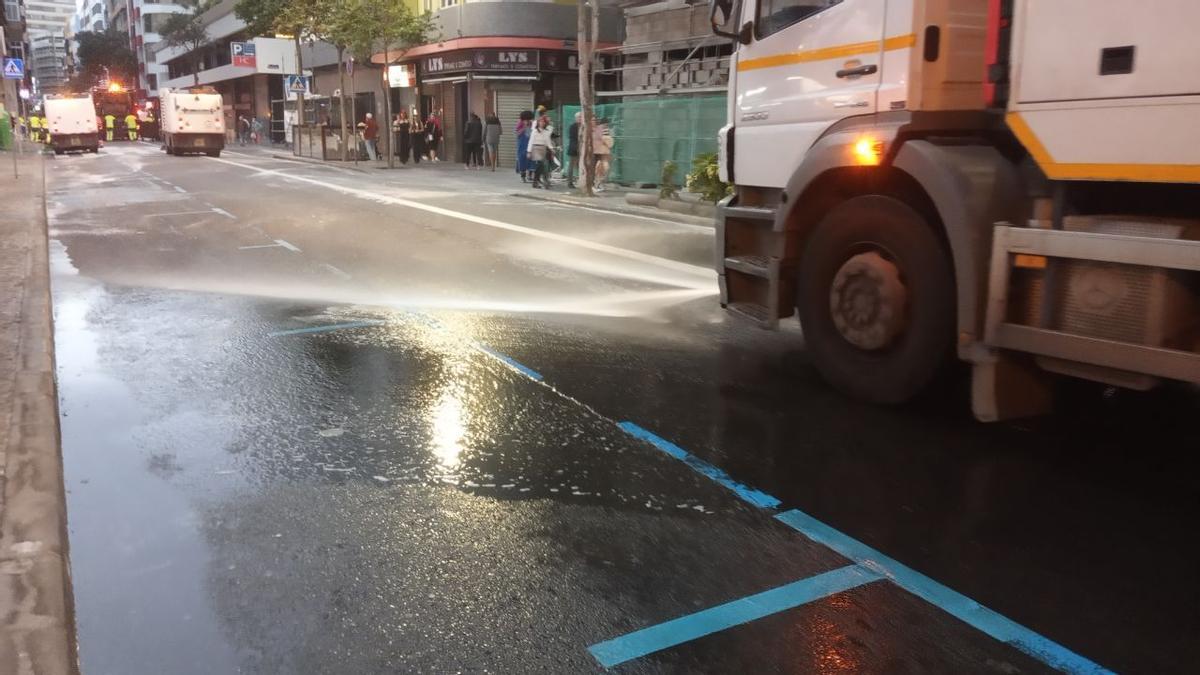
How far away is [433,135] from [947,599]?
35315mm

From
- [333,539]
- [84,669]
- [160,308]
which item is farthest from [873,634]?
[160,308]

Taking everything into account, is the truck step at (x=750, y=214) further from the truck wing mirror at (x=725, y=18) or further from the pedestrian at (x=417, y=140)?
the pedestrian at (x=417, y=140)

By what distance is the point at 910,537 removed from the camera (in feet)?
13.3

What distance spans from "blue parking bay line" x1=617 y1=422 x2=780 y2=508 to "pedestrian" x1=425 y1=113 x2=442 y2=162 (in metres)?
32.5

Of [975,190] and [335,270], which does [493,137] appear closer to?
[335,270]

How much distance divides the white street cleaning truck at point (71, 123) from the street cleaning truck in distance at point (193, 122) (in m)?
5.04

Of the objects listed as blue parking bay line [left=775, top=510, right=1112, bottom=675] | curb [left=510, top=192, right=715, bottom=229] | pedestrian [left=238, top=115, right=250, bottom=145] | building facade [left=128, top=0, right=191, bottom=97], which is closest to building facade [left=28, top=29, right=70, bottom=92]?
building facade [left=128, top=0, right=191, bottom=97]

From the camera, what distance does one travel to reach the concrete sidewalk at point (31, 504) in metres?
3.04

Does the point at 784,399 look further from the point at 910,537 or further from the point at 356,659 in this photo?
the point at 356,659

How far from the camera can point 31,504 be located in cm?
409

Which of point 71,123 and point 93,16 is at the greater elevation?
point 93,16

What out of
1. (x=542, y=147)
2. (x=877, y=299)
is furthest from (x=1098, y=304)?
(x=542, y=147)

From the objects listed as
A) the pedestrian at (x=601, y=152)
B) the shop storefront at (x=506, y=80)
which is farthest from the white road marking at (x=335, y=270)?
the shop storefront at (x=506, y=80)

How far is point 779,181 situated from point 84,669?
5030mm
